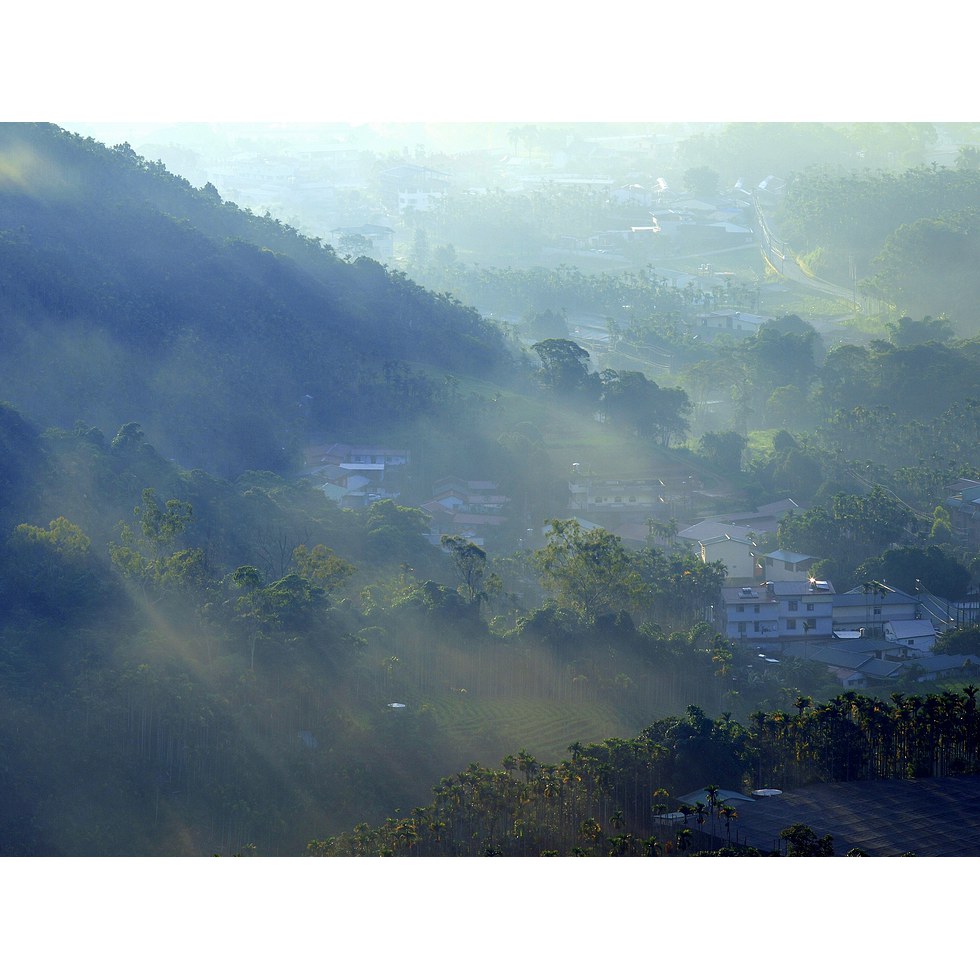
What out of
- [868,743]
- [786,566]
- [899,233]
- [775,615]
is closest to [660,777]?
[868,743]

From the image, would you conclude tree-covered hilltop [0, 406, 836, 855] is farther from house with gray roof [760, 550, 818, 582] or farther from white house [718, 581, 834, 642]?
house with gray roof [760, 550, 818, 582]

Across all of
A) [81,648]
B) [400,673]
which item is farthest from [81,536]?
[400,673]

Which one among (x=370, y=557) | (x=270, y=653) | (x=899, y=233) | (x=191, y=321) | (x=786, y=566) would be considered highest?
(x=899, y=233)

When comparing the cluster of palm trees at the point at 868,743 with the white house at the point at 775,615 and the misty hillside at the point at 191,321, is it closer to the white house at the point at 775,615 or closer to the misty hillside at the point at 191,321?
the white house at the point at 775,615

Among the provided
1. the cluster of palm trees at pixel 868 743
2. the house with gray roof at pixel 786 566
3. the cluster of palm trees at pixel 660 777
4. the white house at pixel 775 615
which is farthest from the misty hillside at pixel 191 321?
the cluster of palm trees at pixel 868 743

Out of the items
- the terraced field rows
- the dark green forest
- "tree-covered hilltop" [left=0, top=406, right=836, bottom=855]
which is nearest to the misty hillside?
the dark green forest

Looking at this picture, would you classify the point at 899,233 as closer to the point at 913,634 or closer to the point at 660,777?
the point at 913,634
